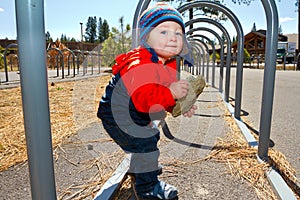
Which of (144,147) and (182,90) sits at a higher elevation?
(182,90)

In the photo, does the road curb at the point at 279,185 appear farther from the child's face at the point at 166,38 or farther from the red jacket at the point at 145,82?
the child's face at the point at 166,38

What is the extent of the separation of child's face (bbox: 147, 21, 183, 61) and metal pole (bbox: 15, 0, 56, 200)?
601 mm

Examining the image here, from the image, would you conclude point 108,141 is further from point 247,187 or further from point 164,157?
point 247,187

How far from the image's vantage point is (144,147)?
1179 mm

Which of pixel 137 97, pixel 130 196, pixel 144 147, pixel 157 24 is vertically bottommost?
pixel 130 196

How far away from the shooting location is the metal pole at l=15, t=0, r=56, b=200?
0.59 metres

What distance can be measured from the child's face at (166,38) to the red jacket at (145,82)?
69 mm

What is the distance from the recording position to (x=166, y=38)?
3.71 feet

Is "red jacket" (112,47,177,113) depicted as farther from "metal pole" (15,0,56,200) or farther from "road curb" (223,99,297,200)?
"road curb" (223,99,297,200)

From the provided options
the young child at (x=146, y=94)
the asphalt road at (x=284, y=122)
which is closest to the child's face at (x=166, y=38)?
the young child at (x=146, y=94)

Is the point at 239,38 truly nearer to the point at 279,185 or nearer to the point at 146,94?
the point at 279,185

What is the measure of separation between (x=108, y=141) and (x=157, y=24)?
1.02 m

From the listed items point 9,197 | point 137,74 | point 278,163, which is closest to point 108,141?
point 9,197

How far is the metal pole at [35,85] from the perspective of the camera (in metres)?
0.59
